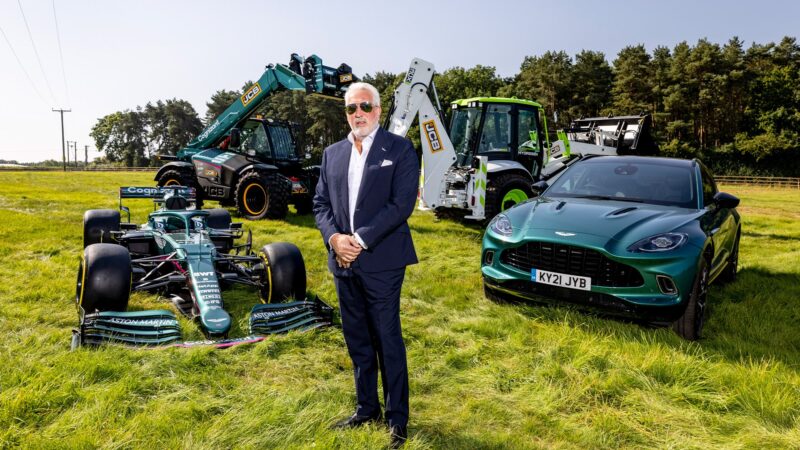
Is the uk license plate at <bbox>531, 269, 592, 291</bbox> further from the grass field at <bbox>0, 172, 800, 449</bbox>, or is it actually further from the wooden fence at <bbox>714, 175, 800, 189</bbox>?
the wooden fence at <bbox>714, 175, 800, 189</bbox>

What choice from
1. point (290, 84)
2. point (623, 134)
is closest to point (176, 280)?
point (290, 84)

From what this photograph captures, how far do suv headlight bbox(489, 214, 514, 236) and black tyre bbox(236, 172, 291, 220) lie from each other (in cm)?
672

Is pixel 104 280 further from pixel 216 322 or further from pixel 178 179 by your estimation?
pixel 178 179

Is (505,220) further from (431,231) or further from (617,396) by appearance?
(431,231)

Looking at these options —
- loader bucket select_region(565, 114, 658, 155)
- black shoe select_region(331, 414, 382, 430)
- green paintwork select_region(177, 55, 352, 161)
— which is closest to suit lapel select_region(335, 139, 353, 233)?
black shoe select_region(331, 414, 382, 430)

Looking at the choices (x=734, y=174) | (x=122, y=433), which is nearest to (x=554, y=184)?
(x=122, y=433)

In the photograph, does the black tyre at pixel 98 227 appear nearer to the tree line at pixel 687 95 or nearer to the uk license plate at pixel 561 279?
the uk license plate at pixel 561 279

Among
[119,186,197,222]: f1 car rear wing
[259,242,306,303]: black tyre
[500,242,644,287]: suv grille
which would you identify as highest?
[119,186,197,222]: f1 car rear wing

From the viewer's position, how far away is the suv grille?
3.90 meters

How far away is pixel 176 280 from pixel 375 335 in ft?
8.81

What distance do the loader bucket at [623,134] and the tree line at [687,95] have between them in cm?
2892

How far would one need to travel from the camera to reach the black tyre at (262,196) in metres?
10.6

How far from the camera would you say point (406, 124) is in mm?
9320

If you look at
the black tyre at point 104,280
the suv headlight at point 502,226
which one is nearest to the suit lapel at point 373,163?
the suv headlight at point 502,226
